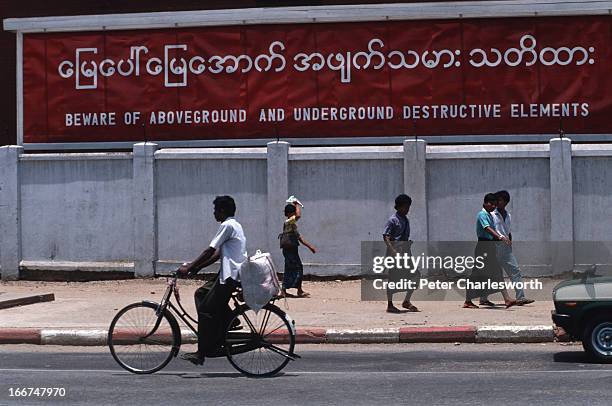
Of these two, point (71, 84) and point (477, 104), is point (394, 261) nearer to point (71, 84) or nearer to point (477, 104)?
point (477, 104)

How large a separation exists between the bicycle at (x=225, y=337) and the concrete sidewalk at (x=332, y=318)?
248 cm

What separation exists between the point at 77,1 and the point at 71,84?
225 inches

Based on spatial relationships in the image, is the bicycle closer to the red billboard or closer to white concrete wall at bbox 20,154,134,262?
white concrete wall at bbox 20,154,134,262

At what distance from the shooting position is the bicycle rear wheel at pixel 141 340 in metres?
9.86

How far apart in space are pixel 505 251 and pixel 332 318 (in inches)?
108

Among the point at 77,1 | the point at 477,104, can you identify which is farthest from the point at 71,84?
the point at 477,104

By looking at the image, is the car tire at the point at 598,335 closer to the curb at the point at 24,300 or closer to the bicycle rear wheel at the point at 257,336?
the bicycle rear wheel at the point at 257,336

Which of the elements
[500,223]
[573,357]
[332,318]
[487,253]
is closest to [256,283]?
[573,357]

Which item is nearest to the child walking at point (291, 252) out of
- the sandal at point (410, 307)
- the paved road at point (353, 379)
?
the sandal at point (410, 307)

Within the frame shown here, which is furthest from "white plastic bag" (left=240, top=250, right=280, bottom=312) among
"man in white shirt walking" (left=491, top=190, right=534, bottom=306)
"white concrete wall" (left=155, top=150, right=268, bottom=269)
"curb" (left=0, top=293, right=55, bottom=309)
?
"white concrete wall" (left=155, top=150, right=268, bottom=269)

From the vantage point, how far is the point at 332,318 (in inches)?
542

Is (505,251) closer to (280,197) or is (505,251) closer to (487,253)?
(487,253)

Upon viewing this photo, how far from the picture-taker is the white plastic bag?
374 inches

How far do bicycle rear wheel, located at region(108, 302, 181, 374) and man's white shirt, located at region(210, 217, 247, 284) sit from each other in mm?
843
